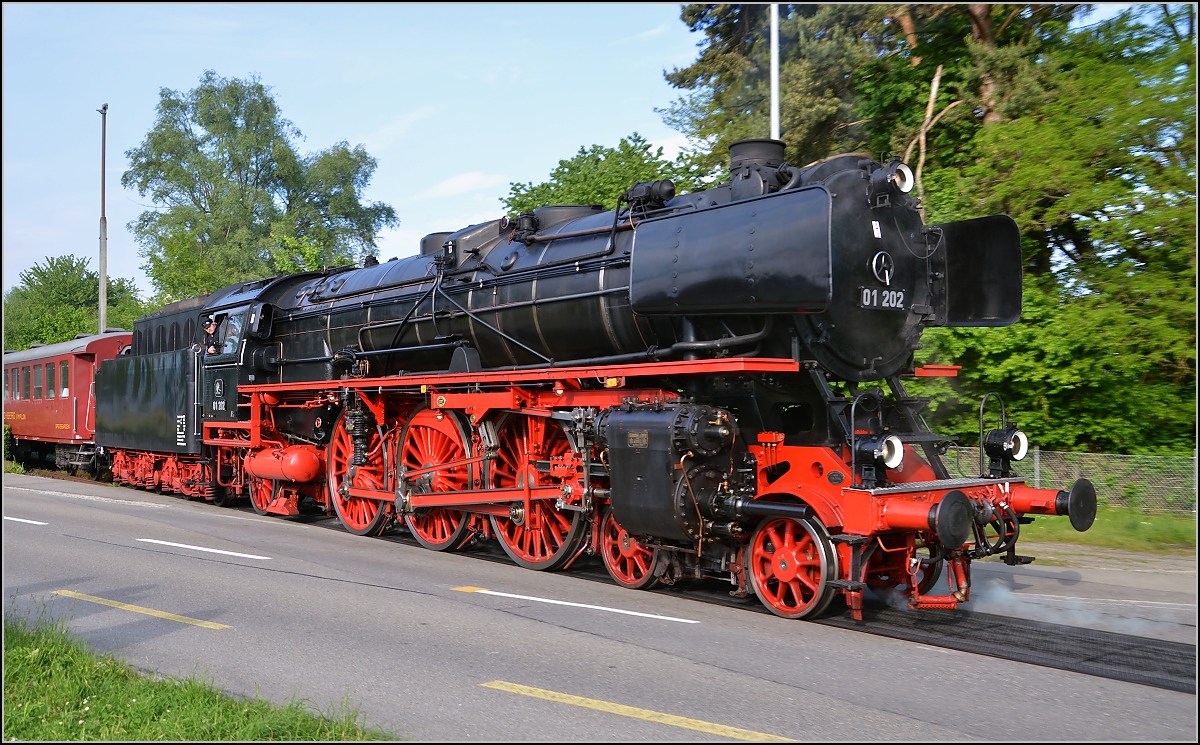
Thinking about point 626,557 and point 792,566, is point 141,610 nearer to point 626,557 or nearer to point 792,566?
point 626,557

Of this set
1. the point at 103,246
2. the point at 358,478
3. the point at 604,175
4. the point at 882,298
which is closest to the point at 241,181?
the point at 103,246

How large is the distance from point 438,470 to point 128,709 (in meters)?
6.15

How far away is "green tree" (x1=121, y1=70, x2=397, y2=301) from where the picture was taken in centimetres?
4319

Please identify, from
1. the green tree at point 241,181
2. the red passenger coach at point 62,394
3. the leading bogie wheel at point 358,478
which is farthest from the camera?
the green tree at point 241,181

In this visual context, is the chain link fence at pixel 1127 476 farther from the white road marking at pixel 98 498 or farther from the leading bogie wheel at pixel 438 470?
the white road marking at pixel 98 498

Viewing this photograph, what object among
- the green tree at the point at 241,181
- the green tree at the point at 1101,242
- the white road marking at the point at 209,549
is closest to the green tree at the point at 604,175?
the green tree at the point at 1101,242

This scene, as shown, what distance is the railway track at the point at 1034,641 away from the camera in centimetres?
596

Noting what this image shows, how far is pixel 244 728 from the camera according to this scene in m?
4.50

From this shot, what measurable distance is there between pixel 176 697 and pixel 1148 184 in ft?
43.8

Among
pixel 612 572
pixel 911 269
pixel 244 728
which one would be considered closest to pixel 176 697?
pixel 244 728

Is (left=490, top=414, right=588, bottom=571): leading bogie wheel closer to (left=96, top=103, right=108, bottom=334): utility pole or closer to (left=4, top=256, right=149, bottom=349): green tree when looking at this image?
(left=96, top=103, right=108, bottom=334): utility pole

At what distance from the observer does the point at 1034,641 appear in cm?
669

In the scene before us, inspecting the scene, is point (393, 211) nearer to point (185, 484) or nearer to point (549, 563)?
point (185, 484)

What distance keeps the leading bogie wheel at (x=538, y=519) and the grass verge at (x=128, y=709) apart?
4.48 m
